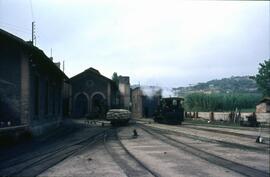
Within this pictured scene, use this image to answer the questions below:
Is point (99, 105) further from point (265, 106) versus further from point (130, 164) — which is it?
point (130, 164)

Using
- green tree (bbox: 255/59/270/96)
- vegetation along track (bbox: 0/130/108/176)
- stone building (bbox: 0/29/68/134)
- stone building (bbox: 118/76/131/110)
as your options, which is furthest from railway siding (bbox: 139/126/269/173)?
green tree (bbox: 255/59/270/96)

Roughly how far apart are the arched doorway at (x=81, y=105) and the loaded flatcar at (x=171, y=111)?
50.9 ft

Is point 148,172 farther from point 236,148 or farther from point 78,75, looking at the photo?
point 78,75

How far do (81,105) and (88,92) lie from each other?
79.0 inches

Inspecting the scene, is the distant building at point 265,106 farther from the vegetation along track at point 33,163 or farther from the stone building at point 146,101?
the vegetation along track at point 33,163

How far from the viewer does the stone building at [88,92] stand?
5588 cm

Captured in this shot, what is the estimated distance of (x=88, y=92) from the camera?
56281 millimetres

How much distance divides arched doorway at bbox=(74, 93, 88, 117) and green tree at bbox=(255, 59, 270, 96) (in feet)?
125

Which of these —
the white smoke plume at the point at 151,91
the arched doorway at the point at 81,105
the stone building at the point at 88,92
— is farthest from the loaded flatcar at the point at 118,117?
the white smoke plume at the point at 151,91

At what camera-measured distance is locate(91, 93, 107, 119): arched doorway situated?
53.0 m

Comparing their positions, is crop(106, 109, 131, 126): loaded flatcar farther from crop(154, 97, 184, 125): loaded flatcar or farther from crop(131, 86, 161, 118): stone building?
crop(131, 86, 161, 118): stone building

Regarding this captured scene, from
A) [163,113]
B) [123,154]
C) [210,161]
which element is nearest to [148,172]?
[210,161]

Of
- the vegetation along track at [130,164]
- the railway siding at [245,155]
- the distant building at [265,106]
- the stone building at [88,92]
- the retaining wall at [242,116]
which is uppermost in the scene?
the stone building at [88,92]

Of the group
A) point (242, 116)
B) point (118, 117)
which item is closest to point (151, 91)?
point (242, 116)
